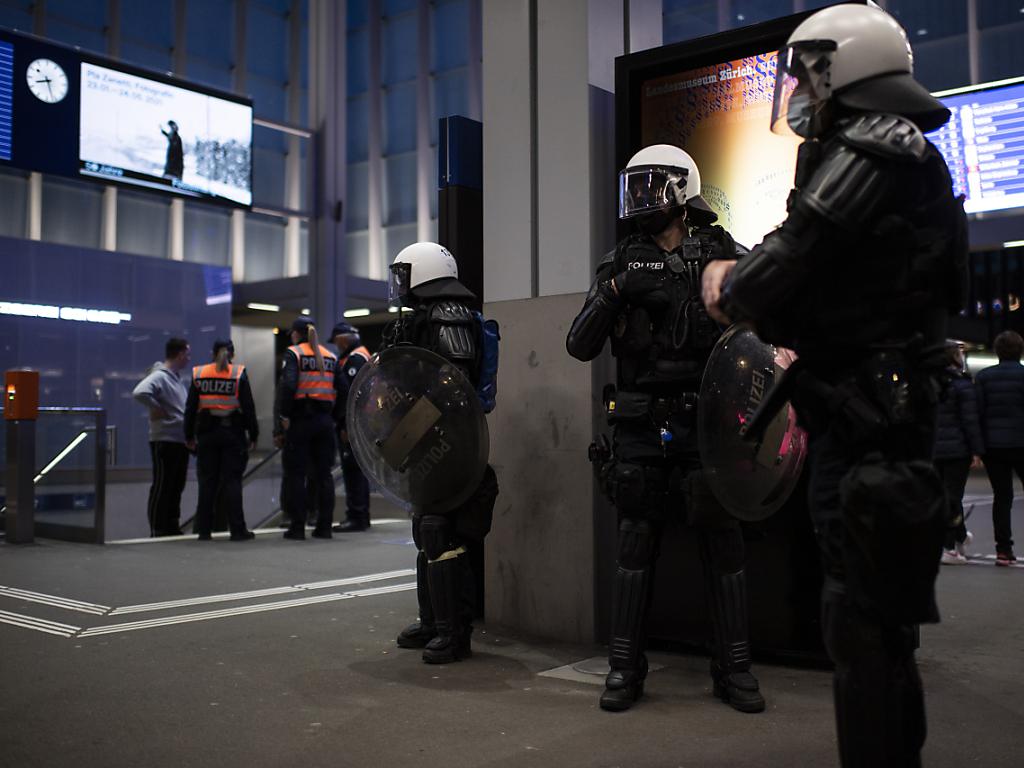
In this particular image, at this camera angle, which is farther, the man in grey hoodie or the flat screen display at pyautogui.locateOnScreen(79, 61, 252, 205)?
the flat screen display at pyautogui.locateOnScreen(79, 61, 252, 205)

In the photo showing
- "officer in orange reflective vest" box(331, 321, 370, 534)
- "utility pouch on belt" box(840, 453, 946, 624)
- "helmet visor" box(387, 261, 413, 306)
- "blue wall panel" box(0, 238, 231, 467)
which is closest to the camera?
"utility pouch on belt" box(840, 453, 946, 624)

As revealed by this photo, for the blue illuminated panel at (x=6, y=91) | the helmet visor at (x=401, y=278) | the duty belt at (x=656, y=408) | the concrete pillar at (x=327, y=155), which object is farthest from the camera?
the concrete pillar at (x=327, y=155)

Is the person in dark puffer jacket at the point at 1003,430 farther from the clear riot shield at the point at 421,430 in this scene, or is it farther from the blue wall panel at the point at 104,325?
the blue wall panel at the point at 104,325

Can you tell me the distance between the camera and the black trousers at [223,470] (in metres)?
7.88

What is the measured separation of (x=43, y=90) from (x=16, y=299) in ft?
11.9

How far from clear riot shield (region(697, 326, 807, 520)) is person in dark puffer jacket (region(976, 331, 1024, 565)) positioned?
4188 mm

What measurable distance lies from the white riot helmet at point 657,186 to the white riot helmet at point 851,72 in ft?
3.77

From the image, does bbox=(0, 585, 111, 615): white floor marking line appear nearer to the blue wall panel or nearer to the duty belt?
the duty belt

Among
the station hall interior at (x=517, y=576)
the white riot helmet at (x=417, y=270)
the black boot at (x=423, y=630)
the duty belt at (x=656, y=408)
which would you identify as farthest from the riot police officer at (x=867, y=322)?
the black boot at (x=423, y=630)

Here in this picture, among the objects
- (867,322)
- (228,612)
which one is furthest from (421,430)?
(867,322)

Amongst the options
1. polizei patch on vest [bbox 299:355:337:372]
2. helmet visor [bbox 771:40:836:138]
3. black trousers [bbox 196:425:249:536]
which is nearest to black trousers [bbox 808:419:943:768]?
helmet visor [bbox 771:40:836:138]

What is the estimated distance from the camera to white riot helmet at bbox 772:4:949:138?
2.12 metres

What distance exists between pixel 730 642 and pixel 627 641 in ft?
1.09

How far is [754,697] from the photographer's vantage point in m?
3.16
